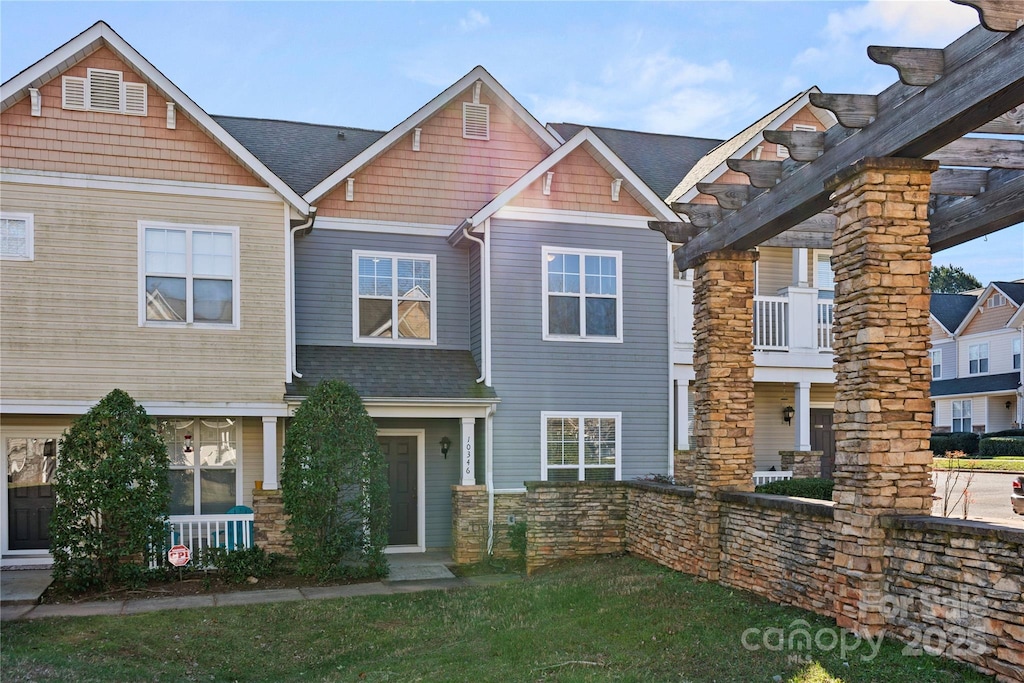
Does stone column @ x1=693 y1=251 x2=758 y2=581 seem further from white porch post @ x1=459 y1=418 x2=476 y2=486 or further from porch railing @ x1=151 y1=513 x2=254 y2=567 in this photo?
porch railing @ x1=151 y1=513 x2=254 y2=567

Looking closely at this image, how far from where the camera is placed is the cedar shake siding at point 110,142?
12844mm

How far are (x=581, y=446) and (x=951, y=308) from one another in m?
35.6

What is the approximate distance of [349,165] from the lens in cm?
1460

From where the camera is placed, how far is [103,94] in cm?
1316

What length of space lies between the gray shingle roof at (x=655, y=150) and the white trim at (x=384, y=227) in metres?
4.68

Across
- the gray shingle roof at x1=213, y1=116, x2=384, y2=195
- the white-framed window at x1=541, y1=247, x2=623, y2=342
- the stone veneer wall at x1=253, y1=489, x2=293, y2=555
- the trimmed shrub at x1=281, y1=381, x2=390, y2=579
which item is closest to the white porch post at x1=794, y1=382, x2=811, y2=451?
the white-framed window at x1=541, y1=247, x2=623, y2=342

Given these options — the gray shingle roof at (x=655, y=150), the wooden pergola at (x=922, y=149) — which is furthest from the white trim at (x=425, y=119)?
the wooden pergola at (x=922, y=149)

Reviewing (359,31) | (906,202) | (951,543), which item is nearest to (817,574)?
(951,543)

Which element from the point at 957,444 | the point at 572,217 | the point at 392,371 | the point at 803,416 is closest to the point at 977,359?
the point at 957,444

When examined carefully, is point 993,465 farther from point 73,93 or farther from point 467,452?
point 73,93

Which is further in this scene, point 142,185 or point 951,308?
point 951,308

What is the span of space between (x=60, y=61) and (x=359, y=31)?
463cm

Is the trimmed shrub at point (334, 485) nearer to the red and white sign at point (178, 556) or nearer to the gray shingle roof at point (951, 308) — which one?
the red and white sign at point (178, 556)

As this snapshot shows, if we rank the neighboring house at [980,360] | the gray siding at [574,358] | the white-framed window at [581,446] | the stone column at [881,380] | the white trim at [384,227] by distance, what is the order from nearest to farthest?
the stone column at [881,380] → the gray siding at [574,358] → the white trim at [384,227] → the white-framed window at [581,446] → the neighboring house at [980,360]
